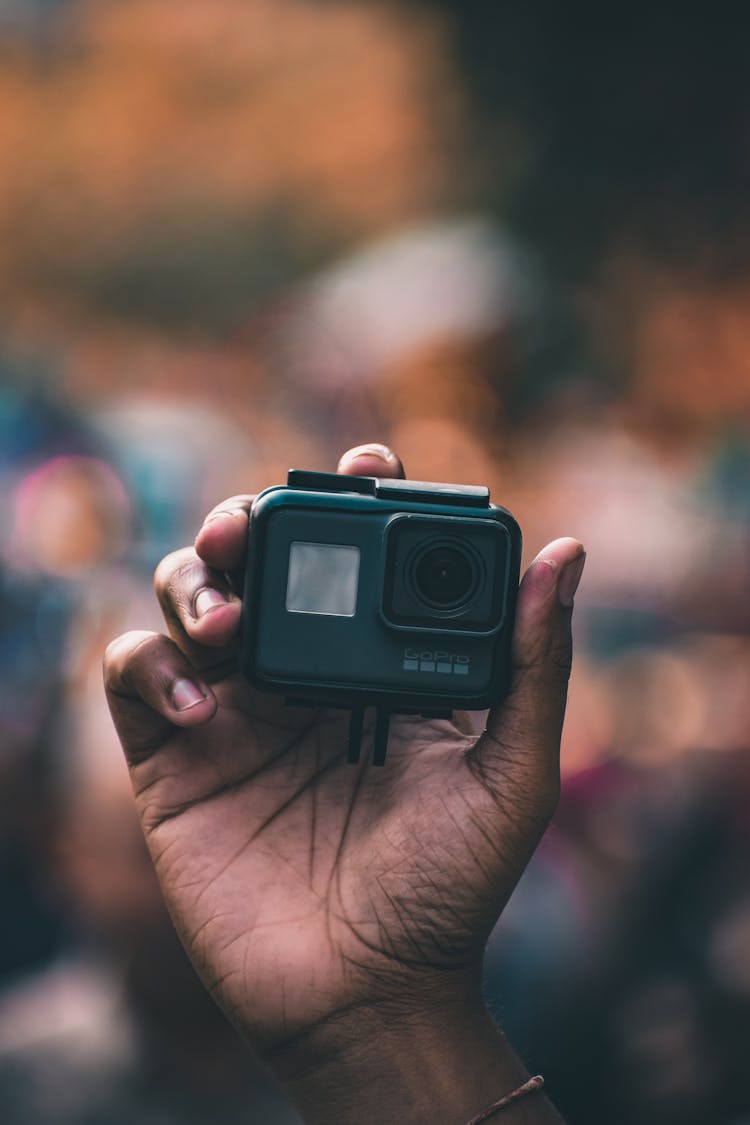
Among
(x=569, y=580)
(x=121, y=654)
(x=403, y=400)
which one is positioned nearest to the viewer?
(x=569, y=580)

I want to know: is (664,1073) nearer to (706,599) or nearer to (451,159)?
(706,599)

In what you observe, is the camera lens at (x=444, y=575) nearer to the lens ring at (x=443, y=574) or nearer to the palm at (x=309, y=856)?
the lens ring at (x=443, y=574)

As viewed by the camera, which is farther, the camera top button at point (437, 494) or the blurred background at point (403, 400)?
the blurred background at point (403, 400)

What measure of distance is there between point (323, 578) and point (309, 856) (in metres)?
0.37

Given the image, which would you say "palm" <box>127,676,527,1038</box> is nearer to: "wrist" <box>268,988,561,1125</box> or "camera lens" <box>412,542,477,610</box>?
"wrist" <box>268,988,561,1125</box>

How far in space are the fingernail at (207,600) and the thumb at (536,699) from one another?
1.12ft

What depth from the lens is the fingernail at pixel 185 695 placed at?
1.53 meters

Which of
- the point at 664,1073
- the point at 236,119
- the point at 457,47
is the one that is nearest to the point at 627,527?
the point at 664,1073

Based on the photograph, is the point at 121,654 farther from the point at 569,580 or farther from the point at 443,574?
the point at 569,580

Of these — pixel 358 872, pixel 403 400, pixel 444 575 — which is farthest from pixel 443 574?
pixel 403 400

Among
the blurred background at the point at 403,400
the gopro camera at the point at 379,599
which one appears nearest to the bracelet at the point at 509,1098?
the gopro camera at the point at 379,599

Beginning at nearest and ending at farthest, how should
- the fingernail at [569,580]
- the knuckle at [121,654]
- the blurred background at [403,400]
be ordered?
the fingernail at [569,580]
the knuckle at [121,654]
the blurred background at [403,400]

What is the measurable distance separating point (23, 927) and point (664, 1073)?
202cm

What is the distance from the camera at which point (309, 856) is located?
162 centimetres
